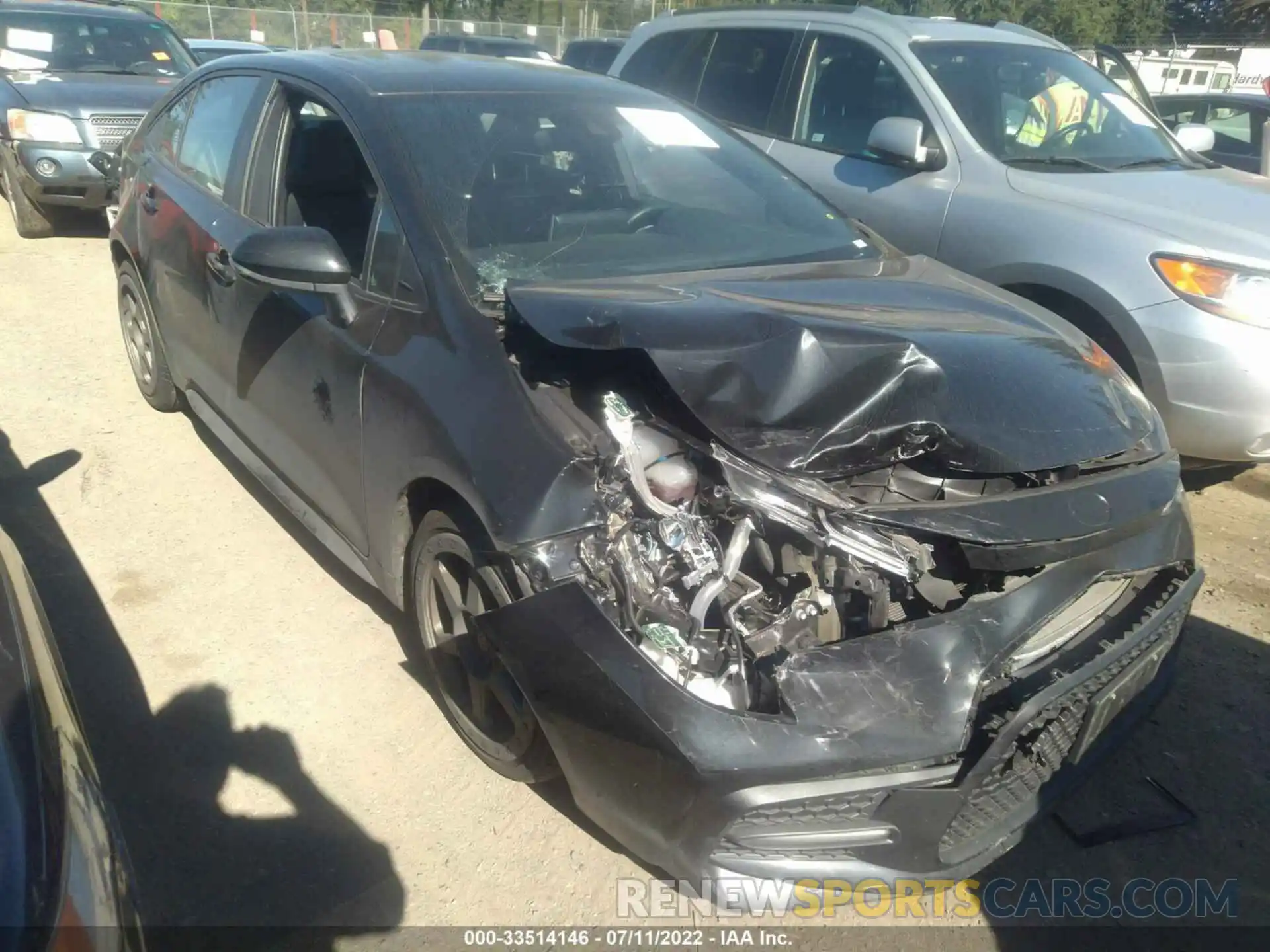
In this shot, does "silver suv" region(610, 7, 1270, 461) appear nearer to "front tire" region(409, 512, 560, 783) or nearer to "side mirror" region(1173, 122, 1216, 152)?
"side mirror" region(1173, 122, 1216, 152)

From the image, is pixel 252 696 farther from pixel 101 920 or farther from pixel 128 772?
pixel 101 920

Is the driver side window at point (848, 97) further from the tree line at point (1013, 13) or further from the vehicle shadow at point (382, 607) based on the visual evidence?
the tree line at point (1013, 13)

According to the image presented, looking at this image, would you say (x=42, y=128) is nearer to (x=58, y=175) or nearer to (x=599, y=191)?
(x=58, y=175)

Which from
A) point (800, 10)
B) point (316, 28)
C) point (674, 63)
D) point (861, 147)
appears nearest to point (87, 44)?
point (674, 63)

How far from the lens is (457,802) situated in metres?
2.64

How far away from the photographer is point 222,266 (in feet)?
11.5

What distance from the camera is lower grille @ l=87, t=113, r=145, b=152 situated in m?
7.82

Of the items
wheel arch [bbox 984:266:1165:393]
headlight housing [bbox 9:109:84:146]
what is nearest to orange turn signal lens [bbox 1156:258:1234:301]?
wheel arch [bbox 984:266:1165:393]

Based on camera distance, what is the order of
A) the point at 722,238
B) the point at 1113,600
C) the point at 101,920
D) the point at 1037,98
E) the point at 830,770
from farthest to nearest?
the point at 1037,98 < the point at 722,238 < the point at 1113,600 < the point at 830,770 < the point at 101,920

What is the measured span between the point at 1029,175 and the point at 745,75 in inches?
80.2

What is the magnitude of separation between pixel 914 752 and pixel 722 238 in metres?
1.85

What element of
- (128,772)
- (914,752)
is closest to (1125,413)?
(914,752)

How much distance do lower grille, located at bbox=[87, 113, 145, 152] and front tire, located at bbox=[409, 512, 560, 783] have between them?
22.5 ft

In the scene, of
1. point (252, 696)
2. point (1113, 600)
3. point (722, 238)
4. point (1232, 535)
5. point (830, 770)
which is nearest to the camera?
point (830, 770)
